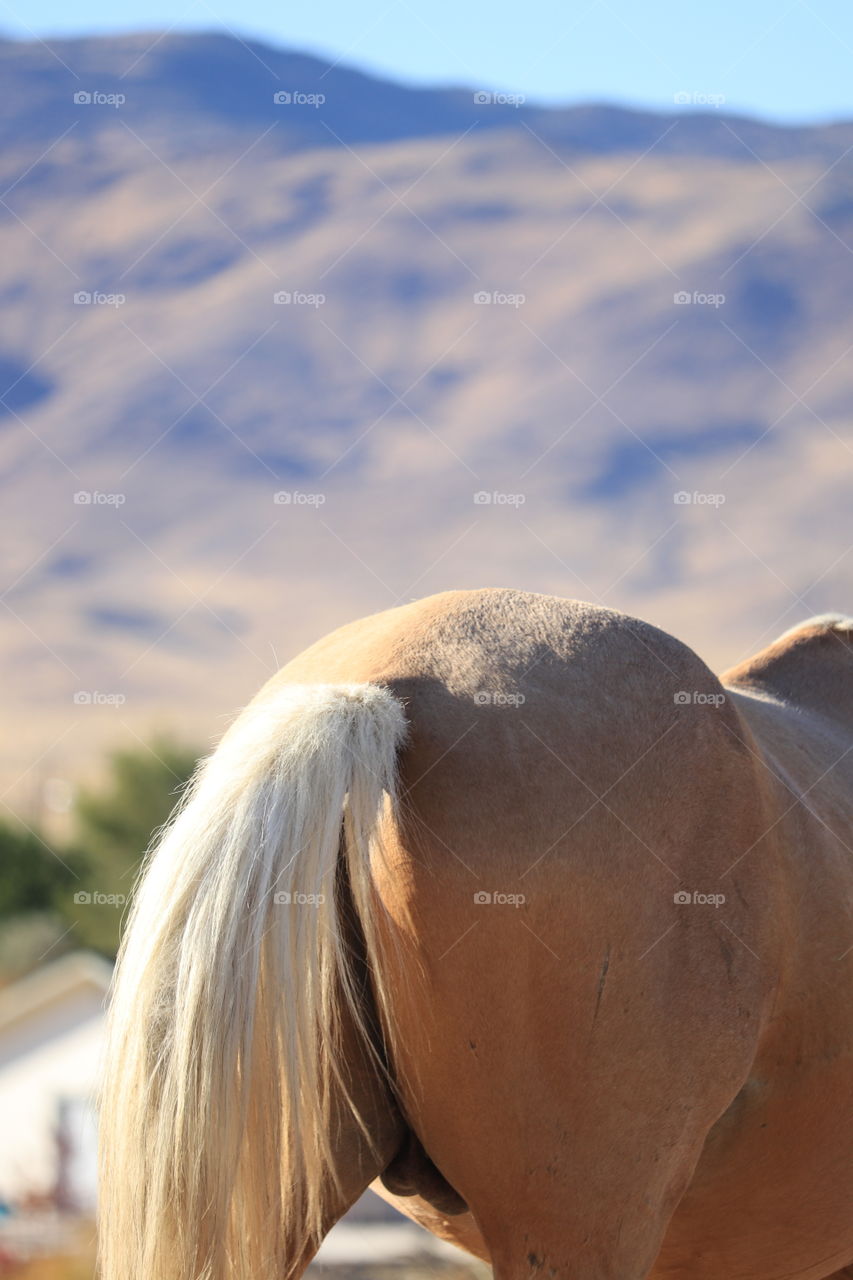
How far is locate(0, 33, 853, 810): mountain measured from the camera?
82750 millimetres

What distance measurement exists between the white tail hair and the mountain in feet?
208

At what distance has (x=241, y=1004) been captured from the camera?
6.59 feet

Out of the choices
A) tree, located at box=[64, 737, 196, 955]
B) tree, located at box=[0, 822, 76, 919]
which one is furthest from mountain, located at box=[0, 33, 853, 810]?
tree, located at box=[0, 822, 76, 919]

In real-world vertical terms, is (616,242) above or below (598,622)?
above

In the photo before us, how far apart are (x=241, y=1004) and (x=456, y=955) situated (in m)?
0.35

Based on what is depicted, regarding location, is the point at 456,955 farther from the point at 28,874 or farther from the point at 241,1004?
the point at 28,874

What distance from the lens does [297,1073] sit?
202 centimetres

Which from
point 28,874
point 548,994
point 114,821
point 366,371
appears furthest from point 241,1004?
point 366,371

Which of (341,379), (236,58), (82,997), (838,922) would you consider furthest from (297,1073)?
(236,58)

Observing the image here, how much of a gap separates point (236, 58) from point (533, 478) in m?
89.4

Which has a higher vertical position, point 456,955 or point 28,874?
point 456,955

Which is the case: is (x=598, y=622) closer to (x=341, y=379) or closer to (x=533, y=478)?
(x=533, y=478)

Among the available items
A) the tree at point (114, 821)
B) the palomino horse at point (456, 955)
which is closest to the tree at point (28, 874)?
the tree at point (114, 821)

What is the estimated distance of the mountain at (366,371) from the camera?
82.8 m
